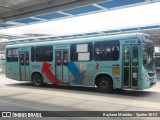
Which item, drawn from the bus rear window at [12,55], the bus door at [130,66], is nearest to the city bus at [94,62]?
the bus door at [130,66]

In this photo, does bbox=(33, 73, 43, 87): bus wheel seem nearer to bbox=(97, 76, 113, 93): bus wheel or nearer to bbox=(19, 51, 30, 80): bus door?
bbox=(19, 51, 30, 80): bus door

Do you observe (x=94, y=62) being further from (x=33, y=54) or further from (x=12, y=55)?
(x=12, y=55)

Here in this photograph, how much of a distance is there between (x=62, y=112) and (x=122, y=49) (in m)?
5.16

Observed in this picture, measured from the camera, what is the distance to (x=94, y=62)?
13.0m

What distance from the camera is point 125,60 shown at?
11891 millimetres

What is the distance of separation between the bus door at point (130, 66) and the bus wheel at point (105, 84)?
35.0 inches

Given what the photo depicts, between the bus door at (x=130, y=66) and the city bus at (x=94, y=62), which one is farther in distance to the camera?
the city bus at (x=94, y=62)

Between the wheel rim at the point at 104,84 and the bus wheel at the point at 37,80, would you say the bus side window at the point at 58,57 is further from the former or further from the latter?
the wheel rim at the point at 104,84

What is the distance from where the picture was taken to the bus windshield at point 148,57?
38.7 feet

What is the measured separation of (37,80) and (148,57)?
7187mm

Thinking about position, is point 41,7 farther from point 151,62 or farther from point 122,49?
point 151,62

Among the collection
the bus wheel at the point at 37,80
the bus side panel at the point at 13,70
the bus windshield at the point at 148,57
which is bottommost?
the bus wheel at the point at 37,80

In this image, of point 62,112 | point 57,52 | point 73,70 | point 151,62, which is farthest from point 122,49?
point 62,112

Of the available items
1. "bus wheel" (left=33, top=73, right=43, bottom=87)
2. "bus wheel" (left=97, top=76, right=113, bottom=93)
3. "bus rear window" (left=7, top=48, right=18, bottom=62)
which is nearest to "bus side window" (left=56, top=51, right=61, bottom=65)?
"bus wheel" (left=33, top=73, right=43, bottom=87)
